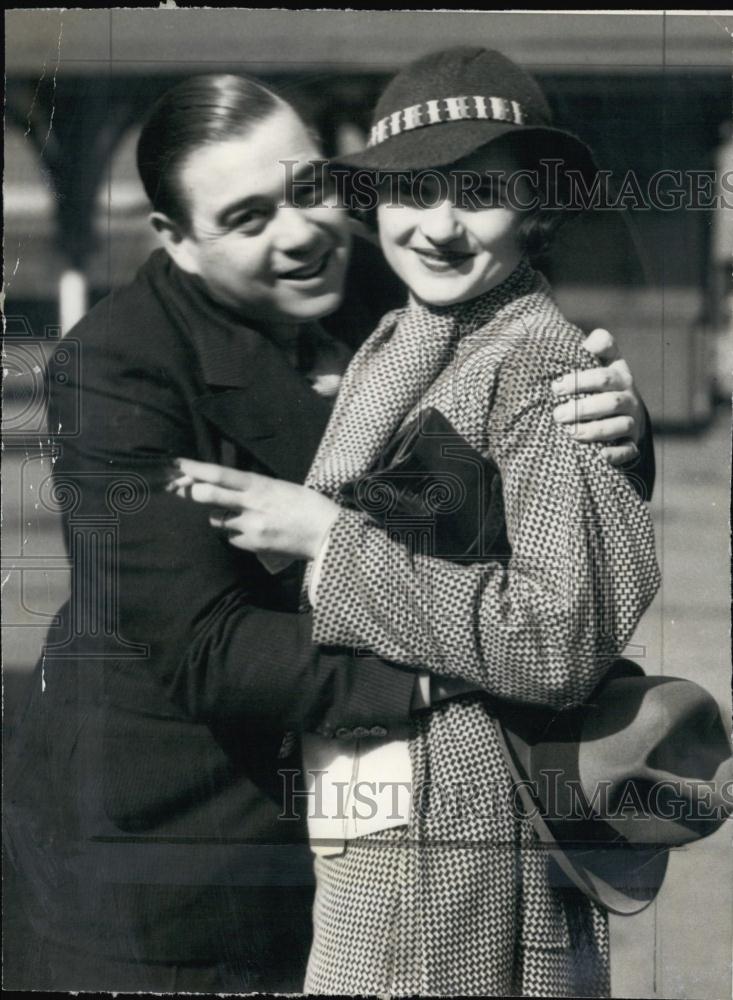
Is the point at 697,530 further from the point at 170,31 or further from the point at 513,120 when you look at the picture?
the point at 170,31

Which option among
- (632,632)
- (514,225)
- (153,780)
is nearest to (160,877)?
(153,780)

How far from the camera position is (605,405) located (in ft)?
11.9

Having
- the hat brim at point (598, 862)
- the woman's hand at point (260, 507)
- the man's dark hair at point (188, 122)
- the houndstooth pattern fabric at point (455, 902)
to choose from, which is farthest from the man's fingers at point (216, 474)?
the hat brim at point (598, 862)

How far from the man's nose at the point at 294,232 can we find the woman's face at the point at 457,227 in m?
0.18

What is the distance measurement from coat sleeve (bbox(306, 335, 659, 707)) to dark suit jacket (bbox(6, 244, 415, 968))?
0.12 m

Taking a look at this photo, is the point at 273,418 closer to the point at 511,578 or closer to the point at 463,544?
the point at 463,544

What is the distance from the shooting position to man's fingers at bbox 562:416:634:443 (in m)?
3.57

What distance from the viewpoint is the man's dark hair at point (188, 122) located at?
12.3 ft

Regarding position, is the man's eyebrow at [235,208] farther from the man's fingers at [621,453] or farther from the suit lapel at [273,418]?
the man's fingers at [621,453]

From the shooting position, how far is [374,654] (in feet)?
11.8

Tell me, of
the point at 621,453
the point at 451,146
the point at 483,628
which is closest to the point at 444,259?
the point at 451,146

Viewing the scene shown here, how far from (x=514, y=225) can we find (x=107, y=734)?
1.79 meters

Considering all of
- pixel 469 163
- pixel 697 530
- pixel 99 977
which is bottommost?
pixel 99 977

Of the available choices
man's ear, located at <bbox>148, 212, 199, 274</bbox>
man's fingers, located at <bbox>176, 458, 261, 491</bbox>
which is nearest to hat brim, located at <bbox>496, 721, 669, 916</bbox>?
man's fingers, located at <bbox>176, 458, 261, 491</bbox>
